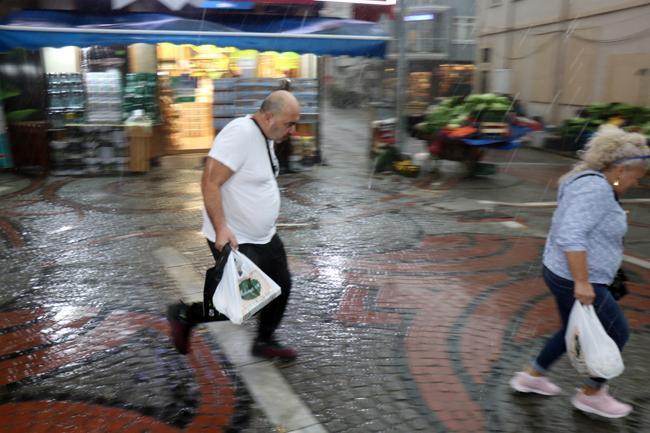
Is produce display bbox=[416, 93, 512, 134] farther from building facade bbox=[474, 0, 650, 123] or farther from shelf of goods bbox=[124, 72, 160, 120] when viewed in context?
building facade bbox=[474, 0, 650, 123]

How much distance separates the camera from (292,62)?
1284 cm

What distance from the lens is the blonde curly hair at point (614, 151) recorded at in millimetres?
2982

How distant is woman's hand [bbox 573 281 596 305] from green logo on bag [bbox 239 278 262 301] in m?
1.73

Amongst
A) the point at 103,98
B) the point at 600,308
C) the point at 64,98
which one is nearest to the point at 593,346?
the point at 600,308

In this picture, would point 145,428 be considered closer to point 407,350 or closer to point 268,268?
point 268,268

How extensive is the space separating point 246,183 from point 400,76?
8823mm

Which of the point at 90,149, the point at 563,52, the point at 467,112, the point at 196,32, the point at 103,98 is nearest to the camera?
the point at 196,32

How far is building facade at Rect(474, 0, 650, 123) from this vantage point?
15539mm

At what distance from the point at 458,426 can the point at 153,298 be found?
293 centimetres

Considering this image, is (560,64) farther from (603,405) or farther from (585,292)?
(585,292)

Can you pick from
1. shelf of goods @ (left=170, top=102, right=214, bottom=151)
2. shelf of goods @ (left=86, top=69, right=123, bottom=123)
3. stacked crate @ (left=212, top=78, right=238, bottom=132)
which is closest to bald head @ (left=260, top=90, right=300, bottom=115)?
stacked crate @ (left=212, top=78, right=238, bottom=132)

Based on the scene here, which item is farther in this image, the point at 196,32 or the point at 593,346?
the point at 196,32

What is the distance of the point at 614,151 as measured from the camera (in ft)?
9.81

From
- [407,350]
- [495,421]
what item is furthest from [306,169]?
[495,421]
